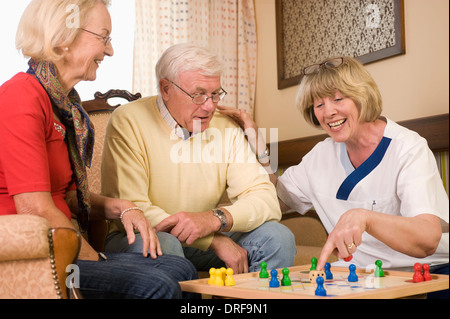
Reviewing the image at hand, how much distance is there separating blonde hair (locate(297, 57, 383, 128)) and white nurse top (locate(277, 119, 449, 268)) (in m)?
0.08

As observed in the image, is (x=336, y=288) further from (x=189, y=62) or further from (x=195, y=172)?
(x=189, y=62)

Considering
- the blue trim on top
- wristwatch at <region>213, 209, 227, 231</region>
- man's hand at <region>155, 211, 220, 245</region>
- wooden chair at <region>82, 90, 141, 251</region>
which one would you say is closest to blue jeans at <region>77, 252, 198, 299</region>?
man's hand at <region>155, 211, 220, 245</region>

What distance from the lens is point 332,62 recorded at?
5.71ft

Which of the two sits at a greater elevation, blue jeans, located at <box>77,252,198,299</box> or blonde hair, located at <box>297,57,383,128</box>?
blonde hair, located at <box>297,57,383,128</box>

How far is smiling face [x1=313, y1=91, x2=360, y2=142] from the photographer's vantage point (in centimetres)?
170

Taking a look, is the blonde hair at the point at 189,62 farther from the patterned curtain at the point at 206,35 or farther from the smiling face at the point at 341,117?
the patterned curtain at the point at 206,35

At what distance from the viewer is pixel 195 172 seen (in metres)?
1.70

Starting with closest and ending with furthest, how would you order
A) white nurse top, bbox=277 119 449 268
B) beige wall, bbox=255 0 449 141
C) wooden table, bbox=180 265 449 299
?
wooden table, bbox=180 265 449 299
white nurse top, bbox=277 119 449 268
beige wall, bbox=255 0 449 141

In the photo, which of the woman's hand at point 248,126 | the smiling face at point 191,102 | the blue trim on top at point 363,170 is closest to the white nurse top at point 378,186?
the blue trim on top at point 363,170

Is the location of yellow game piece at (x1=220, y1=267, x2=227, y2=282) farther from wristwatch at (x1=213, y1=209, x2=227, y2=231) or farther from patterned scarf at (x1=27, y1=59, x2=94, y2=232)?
patterned scarf at (x1=27, y1=59, x2=94, y2=232)

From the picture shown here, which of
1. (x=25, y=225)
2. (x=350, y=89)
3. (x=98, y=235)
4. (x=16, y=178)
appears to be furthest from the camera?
(x=98, y=235)

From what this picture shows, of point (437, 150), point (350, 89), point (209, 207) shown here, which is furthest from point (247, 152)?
point (437, 150)
